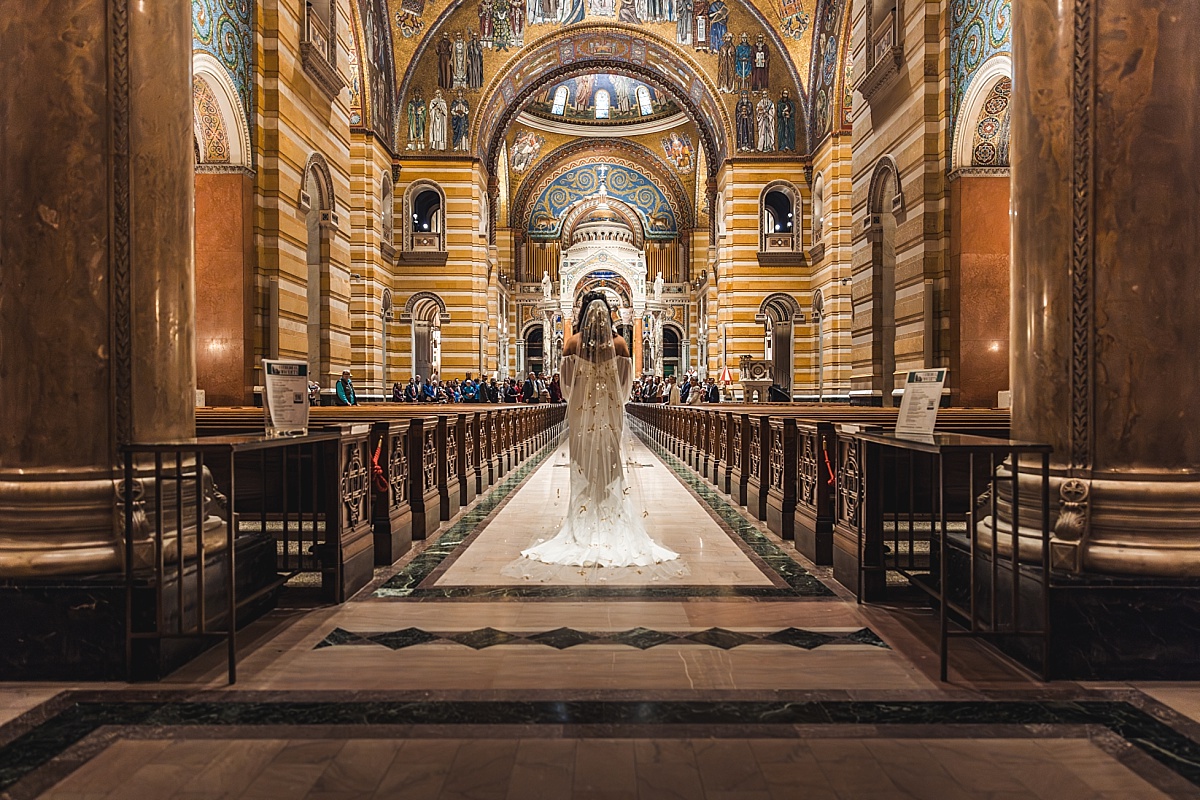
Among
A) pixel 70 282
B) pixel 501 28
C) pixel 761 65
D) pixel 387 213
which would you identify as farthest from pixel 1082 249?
pixel 501 28

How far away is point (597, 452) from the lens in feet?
20.9

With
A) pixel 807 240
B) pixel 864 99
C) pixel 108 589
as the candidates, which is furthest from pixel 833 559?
pixel 807 240

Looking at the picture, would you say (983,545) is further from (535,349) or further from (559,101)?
(535,349)

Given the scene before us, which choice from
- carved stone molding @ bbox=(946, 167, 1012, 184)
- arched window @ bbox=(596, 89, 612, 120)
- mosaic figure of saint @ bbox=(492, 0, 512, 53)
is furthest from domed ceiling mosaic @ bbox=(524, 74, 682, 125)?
carved stone molding @ bbox=(946, 167, 1012, 184)

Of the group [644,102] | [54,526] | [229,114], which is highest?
[644,102]

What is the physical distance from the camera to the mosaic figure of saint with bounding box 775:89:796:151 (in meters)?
24.9

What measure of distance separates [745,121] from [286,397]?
23495 mm

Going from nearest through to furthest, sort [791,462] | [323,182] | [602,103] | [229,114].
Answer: [791,462] → [229,114] → [323,182] → [602,103]

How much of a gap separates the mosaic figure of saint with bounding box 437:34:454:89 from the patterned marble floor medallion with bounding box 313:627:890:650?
23.6 meters

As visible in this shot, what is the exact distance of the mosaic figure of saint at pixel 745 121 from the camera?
25.1 metres

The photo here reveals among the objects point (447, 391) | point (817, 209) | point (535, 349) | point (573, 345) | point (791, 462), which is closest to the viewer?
point (573, 345)

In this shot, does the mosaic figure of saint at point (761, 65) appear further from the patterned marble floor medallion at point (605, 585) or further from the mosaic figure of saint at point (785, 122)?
the patterned marble floor medallion at point (605, 585)

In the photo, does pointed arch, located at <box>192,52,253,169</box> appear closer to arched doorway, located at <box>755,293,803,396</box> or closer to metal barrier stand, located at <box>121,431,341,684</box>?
metal barrier stand, located at <box>121,431,341,684</box>

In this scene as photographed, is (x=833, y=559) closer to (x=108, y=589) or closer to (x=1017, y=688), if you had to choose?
(x=1017, y=688)
